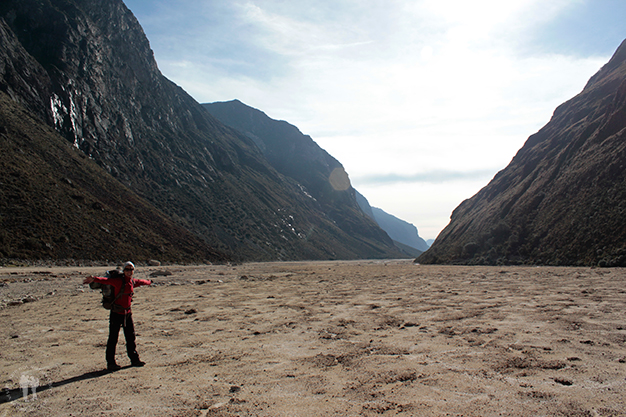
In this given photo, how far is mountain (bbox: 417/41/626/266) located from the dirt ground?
27408 mm

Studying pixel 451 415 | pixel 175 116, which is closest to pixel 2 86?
pixel 175 116

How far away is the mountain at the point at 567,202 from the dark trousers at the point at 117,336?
116 feet

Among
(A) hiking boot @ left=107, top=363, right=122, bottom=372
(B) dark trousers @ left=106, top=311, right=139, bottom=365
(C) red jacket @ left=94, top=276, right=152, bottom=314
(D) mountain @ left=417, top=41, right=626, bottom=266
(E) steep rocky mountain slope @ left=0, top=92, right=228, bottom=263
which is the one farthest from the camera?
(E) steep rocky mountain slope @ left=0, top=92, right=228, bottom=263

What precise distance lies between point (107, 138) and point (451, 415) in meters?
86.8

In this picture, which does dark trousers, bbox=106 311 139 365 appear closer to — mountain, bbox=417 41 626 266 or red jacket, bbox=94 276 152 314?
red jacket, bbox=94 276 152 314

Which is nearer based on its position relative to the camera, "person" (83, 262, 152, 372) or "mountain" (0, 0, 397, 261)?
"person" (83, 262, 152, 372)

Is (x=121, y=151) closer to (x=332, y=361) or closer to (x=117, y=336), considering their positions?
(x=117, y=336)

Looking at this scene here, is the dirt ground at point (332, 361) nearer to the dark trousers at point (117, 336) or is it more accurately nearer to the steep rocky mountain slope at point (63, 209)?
the dark trousers at point (117, 336)

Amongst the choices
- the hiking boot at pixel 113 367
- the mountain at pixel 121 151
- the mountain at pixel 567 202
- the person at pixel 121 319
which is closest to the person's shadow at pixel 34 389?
the hiking boot at pixel 113 367

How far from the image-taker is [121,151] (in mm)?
77062

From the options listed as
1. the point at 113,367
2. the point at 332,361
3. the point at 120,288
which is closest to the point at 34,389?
the point at 113,367

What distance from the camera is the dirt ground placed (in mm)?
4523

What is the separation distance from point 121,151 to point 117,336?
82.9 m

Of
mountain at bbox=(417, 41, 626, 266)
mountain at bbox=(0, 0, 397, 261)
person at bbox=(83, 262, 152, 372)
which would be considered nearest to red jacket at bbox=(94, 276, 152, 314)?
person at bbox=(83, 262, 152, 372)
